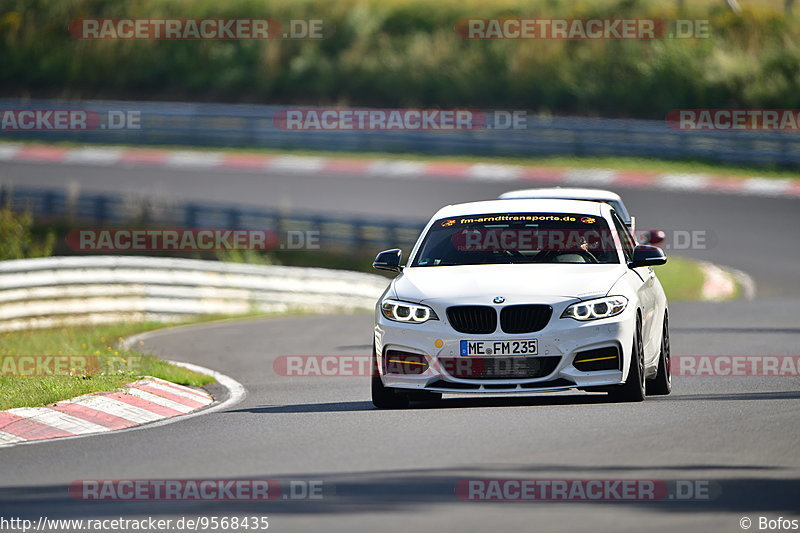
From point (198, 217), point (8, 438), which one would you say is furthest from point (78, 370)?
point (198, 217)

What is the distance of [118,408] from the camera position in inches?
496

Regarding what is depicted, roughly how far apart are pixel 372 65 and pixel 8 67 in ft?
42.8

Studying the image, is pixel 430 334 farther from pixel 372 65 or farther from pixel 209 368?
pixel 372 65

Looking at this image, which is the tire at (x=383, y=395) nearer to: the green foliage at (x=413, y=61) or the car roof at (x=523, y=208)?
the car roof at (x=523, y=208)

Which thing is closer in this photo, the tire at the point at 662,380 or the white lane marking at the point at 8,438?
the white lane marking at the point at 8,438

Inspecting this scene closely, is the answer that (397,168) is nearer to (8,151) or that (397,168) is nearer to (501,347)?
(8,151)

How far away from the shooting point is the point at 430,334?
11336mm

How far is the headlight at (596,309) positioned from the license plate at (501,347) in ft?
1.06

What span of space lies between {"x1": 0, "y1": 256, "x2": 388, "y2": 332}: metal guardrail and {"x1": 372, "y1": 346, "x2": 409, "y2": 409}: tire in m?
10.9

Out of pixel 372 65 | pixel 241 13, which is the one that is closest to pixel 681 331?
pixel 372 65

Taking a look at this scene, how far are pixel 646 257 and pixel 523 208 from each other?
3.91ft

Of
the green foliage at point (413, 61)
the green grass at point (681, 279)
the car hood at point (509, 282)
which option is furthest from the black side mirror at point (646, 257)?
the green foliage at point (413, 61)

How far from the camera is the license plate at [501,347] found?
1117 centimetres

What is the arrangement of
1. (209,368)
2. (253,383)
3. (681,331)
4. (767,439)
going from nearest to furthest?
(767,439), (253,383), (209,368), (681,331)
